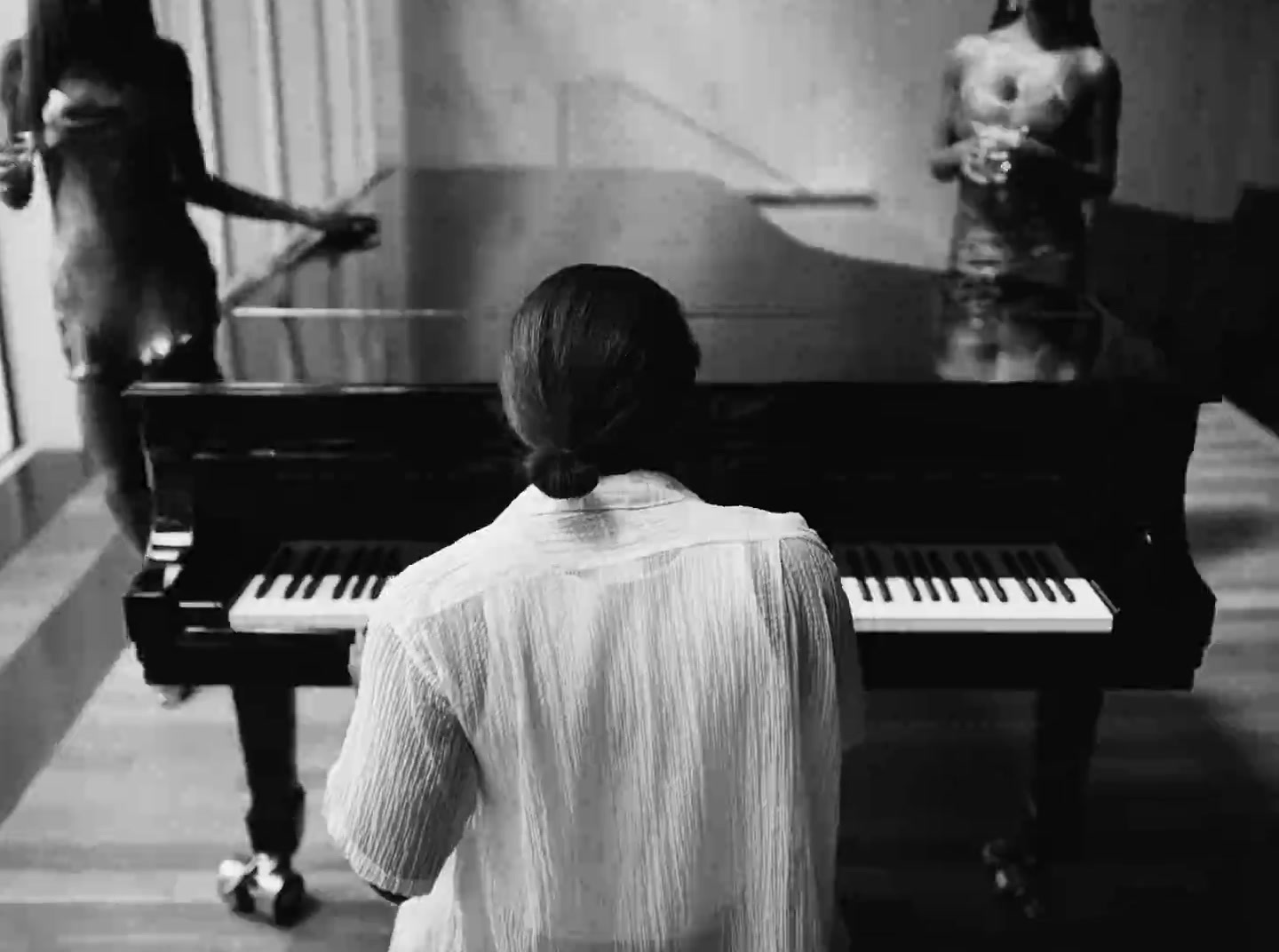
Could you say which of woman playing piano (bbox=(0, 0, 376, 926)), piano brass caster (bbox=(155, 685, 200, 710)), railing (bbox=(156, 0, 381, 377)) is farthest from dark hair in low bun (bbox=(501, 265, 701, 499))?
railing (bbox=(156, 0, 381, 377))


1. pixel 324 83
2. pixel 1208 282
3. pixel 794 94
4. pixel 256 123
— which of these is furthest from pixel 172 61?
pixel 1208 282

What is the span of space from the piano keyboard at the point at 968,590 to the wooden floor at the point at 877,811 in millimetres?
699

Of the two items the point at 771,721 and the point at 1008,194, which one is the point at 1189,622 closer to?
the point at 771,721

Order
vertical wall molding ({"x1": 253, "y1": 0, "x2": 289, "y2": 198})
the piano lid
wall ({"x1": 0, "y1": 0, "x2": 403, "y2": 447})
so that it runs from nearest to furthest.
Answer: the piano lid < wall ({"x1": 0, "y1": 0, "x2": 403, "y2": 447}) < vertical wall molding ({"x1": 253, "y1": 0, "x2": 289, "y2": 198})

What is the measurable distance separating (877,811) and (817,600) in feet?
4.98

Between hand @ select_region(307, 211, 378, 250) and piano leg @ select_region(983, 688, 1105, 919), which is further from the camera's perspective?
hand @ select_region(307, 211, 378, 250)

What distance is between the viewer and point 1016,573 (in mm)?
1752

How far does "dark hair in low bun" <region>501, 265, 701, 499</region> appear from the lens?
943mm

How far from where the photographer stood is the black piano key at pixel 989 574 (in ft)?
5.61

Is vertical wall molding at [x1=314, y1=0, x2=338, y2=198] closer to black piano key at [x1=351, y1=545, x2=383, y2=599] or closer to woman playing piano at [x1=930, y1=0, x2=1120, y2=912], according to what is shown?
woman playing piano at [x1=930, y1=0, x2=1120, y2=912]

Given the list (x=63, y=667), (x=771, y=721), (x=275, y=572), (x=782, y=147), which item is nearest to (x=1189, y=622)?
(x=771, y=721)

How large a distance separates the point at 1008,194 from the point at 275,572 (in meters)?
1.78

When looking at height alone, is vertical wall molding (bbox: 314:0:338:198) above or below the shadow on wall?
above

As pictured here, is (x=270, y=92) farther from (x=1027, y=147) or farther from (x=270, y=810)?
(x=270, y=810)
